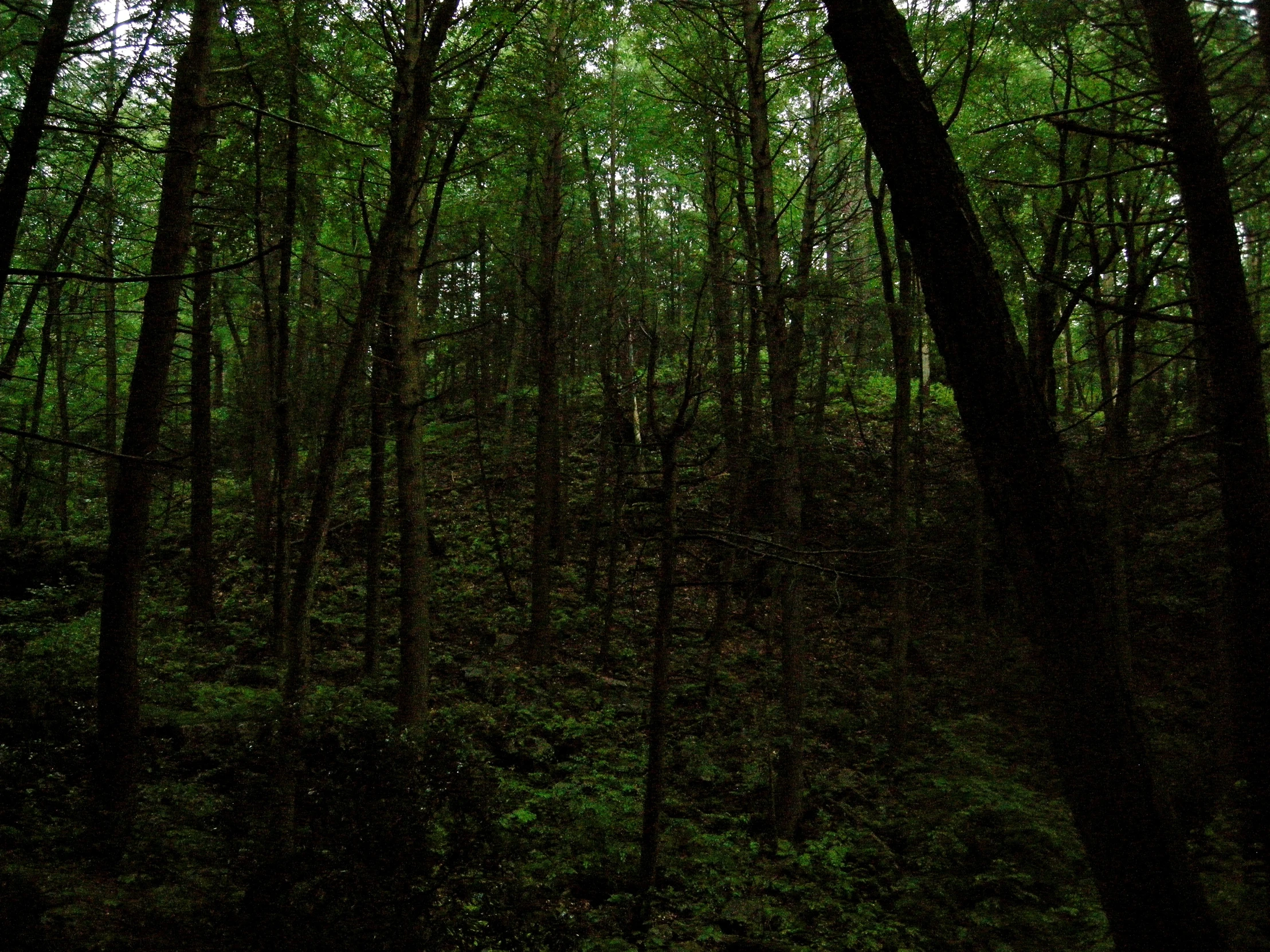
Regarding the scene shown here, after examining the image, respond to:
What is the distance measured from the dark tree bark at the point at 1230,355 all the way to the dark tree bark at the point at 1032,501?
2183 mm

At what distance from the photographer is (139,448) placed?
19.9 ft

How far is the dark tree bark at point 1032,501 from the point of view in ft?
10.6

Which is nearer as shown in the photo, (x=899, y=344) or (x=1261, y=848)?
(x=1261, y=848)

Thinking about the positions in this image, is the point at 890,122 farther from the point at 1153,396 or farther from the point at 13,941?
the point at 1153,396

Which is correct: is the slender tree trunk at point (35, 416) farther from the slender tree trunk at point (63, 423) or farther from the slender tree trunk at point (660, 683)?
the slender tree trunk at point (660, 683)

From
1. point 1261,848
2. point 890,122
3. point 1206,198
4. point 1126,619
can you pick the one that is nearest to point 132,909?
point 890,122

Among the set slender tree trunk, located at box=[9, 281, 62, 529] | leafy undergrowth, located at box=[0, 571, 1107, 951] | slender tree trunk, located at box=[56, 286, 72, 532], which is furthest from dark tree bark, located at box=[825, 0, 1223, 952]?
slender tree trunk, located at box=[56, 286, 72, 532]

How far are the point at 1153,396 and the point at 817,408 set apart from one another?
6.77 metres

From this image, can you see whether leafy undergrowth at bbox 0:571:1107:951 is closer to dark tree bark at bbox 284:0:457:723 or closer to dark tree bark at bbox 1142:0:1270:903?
dark tree bark at bbox 284:0:457:723

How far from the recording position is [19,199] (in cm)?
368

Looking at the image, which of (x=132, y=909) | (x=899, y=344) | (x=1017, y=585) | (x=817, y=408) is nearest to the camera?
(x=1017, y=585)

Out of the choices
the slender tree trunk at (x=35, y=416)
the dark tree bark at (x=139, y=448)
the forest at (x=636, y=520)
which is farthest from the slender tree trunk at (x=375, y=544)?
the slender tree trunk at (x=35, y=416)

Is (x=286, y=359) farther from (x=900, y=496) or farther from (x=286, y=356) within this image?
(x=900, y=496)

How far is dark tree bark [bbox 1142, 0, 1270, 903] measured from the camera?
4754 mm
